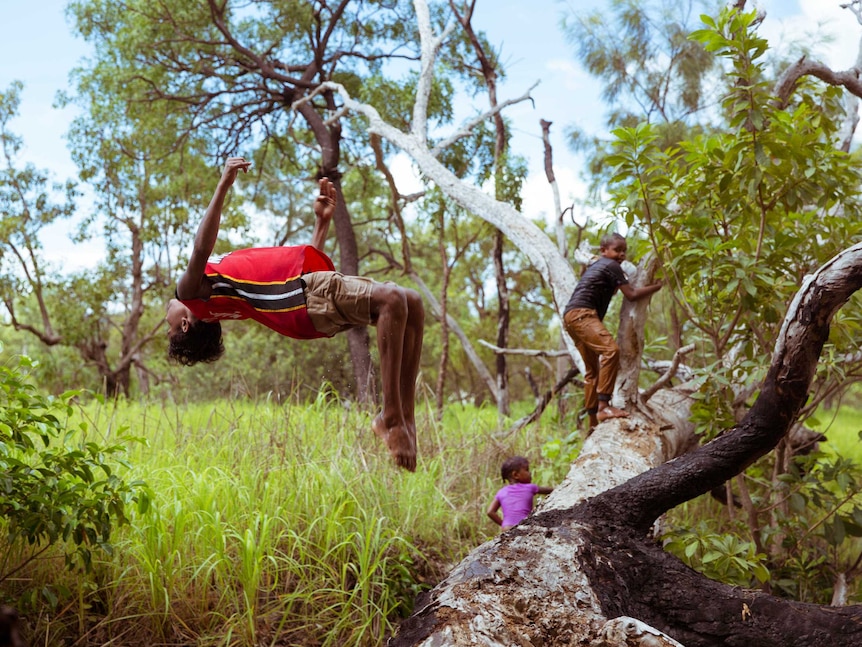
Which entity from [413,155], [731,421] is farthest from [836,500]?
[413,155]

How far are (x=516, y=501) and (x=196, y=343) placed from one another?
2216 mm

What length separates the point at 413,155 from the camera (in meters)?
6.20

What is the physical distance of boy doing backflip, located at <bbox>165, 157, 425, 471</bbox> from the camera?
2.66 m

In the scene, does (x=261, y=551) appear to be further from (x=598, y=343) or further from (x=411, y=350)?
(x=598, y=343)

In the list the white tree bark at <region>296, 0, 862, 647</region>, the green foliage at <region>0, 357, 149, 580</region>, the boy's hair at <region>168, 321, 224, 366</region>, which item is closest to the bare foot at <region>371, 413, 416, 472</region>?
the white tree bark at <region>296, 0, 862, 647</region>

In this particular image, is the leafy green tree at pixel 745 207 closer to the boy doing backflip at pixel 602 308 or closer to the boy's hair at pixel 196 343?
the boy doing backflip at pixel 602 308

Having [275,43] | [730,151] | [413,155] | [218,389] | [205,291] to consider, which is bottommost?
[218,389]

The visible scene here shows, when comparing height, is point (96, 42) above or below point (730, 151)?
above

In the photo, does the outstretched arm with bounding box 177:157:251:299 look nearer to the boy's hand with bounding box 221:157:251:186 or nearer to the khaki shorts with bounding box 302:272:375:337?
the boy's hand with bounding box 221:157:251:186

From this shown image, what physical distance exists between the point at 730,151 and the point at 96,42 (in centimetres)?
1151

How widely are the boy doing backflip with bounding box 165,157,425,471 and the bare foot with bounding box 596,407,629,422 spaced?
6.67 ft

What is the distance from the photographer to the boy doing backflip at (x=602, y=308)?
4551mm

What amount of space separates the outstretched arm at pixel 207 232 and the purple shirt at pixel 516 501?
8.05ft

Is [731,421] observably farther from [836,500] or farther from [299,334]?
[299,334]
